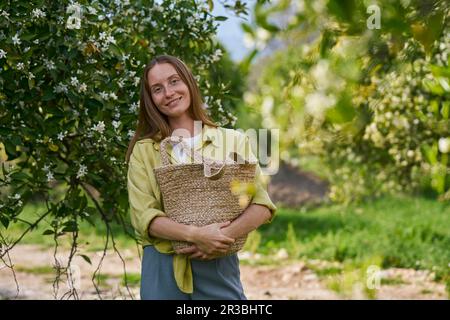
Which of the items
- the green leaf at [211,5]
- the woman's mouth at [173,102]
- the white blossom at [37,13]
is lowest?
the woman's mouth at [173,102]

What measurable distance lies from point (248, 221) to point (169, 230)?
0.80ft

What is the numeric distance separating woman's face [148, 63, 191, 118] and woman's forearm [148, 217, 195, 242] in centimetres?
A: 38

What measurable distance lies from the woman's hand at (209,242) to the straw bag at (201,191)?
0.03 m

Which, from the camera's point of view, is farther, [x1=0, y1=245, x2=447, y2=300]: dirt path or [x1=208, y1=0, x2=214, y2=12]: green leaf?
[x1=0, y1=245, x2=447, y2=300]: dirt path

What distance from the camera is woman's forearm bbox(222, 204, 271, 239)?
7.62ft

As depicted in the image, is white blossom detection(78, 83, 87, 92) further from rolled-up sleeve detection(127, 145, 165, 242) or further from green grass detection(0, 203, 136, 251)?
green grass detection(0, 203, 136, 251)

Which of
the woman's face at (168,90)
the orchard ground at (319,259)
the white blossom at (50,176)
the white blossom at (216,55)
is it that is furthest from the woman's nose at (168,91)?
the orchard ground at (319,259)

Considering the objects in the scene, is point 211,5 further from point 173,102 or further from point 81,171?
point 173,102

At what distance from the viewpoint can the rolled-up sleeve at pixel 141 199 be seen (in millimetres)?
2334

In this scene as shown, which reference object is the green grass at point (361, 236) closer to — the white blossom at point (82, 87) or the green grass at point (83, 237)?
the green grass at point (83, 237)

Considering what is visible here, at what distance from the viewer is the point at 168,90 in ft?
8.21

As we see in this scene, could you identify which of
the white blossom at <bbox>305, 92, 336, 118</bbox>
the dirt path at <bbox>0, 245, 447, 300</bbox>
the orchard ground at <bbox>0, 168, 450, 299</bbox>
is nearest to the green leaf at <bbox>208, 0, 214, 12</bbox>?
the orchard ground at <bbox>0, 168, 450, 299</bbox>

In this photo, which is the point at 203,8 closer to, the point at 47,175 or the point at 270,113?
the point at 47,175

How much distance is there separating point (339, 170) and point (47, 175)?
5.49 metres
